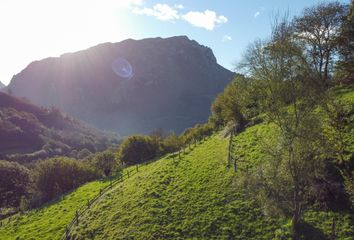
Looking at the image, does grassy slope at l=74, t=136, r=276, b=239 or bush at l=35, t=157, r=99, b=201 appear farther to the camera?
bush at l=35, t=157, r=99, b=201

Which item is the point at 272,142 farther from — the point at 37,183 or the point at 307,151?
the point at 37,183

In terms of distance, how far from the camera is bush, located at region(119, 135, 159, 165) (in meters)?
104

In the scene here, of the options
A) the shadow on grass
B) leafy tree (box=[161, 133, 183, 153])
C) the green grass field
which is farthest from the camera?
leafy tree (box=[161, 133, 183, 153])

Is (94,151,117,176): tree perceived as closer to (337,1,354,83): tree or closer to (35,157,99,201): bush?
(35,157,99,201): bush

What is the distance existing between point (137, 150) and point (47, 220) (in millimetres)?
50518

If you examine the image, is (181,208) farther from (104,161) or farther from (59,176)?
(104,161)

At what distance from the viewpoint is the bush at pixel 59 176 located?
8456 centimetres

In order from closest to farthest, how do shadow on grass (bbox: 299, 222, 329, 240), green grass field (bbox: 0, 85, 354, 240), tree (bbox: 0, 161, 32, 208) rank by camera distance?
1. shadow on grass (bbox: 299, 222, 329, 240)
2. green grass field (bbox: 0, 85, 354, 240)
3. tree (bbox: 0, 161, 32, 208)

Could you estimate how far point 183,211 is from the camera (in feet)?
136

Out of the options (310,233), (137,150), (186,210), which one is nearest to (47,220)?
(186,210)

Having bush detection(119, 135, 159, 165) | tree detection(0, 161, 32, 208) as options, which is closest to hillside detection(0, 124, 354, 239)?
tree detection(0, 161, 32, 208)

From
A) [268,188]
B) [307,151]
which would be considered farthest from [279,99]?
[268,188]

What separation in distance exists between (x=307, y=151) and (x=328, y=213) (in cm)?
946

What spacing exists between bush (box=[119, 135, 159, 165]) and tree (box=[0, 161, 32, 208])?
2809cm
